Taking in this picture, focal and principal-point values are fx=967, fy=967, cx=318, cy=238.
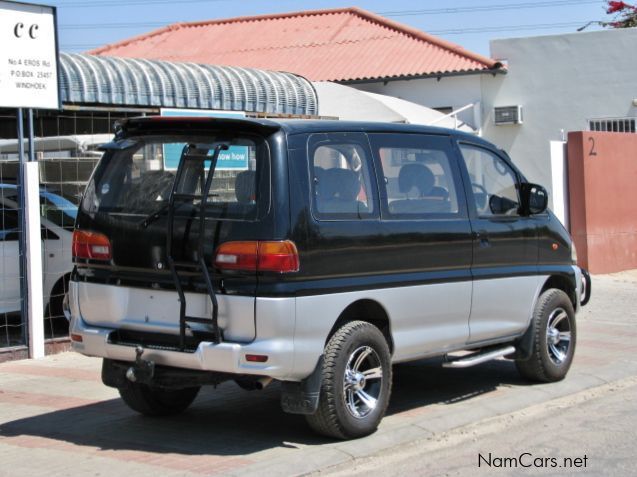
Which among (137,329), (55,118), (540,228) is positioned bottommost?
(137,329)

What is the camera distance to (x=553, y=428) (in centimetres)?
732

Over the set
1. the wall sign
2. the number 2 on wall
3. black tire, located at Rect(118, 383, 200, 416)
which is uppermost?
the wall sign

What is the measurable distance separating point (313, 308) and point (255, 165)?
1.02 metres

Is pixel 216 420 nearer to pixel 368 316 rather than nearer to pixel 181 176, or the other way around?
pixel 368 316

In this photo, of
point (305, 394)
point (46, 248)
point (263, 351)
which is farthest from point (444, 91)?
point (263, 351)

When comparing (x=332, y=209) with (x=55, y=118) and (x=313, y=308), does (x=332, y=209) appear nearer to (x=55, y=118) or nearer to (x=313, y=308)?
(x=313, y=308)

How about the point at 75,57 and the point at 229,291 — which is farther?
the point at 75,57

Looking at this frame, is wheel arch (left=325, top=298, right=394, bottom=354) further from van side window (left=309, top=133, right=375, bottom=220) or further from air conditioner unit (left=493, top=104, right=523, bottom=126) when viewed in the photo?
air conditioner unit (left=493, top=104, right=523, bottom=126)

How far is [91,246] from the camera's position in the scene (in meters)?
6.88

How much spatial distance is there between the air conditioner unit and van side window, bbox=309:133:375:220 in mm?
16001

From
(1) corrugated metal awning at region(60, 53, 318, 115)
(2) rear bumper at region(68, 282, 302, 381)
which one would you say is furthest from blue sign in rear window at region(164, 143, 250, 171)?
(1) corrugated metal awning at region(60, 53, 318, 115)

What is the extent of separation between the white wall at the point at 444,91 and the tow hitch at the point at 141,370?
1729 cm

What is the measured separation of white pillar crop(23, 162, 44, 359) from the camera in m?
10.2

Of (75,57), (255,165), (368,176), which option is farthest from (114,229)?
→ (75,57)
